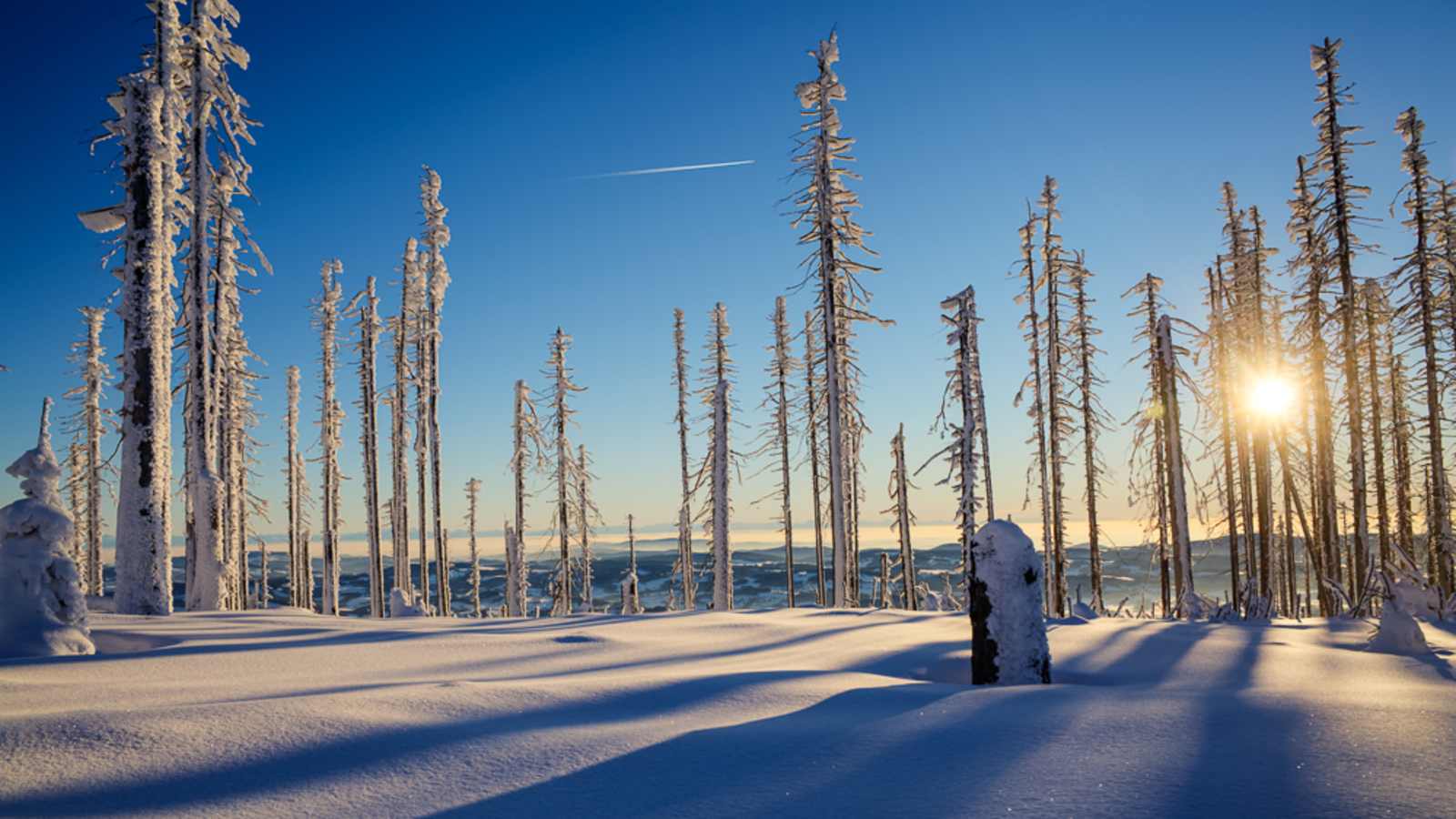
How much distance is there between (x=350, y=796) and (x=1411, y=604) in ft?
53.1

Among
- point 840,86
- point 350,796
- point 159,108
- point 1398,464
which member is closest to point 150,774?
point 350,796

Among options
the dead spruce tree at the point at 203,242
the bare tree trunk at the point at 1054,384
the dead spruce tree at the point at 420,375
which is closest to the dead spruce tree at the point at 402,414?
the dead spruce tree at the point at 420,375

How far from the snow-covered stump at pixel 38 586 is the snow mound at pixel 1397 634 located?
14.4 m

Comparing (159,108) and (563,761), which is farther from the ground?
(159,108)

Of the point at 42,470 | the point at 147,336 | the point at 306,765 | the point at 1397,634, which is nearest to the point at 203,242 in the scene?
the point at 147,336

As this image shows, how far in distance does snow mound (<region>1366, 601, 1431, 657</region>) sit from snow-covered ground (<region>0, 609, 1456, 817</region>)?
2741 mm

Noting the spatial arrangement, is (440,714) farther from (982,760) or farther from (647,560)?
(647,560)

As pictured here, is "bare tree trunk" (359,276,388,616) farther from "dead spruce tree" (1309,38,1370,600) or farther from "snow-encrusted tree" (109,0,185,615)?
"dead spruce tree" (1309,38,1370,600)

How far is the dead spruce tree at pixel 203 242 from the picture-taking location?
1437cm

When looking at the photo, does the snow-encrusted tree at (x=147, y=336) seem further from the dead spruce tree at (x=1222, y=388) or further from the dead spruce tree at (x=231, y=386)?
the dead spruce tree at (x=1222, y=388)

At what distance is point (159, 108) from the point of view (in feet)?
41.5

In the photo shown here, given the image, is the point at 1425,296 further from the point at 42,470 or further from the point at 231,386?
the point at 231,386

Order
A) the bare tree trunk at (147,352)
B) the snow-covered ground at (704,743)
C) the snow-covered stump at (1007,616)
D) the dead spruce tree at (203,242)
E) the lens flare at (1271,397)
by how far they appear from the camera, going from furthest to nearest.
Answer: the lens flare at (1271,397) < the dead spruce tree at (203,242) < the bare tree trunk at (147,352) < the snow-covered stump at (1007,616) < the snow-covered ground at (704,743)

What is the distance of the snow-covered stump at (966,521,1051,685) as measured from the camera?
6.66m
